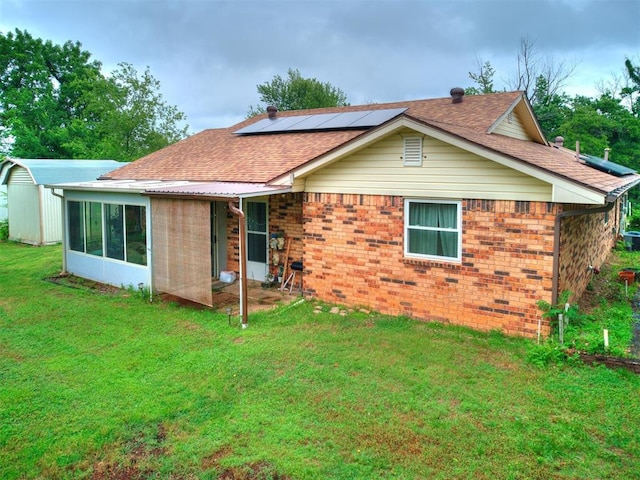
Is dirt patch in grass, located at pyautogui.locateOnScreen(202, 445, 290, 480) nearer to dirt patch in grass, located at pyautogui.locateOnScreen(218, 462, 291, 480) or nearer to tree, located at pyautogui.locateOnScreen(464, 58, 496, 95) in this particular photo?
dirt patch in grass, located at pyautogui.locateOnScreen(218, 462, 291, 480)

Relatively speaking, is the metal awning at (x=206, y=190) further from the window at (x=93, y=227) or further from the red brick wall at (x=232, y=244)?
the red brick wall at (x=232, y=244)

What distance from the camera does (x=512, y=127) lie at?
39.9 ft

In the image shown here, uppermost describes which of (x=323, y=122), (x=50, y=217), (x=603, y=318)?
(x=323, y=122)

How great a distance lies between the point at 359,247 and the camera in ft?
31.0

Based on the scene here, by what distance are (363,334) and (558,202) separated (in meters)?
3.81

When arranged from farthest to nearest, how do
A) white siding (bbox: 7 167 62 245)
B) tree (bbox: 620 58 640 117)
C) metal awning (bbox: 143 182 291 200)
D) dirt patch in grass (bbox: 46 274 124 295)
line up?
tree (bbox: 620 58 640 117), white siding (bbox: 7 167 62 245), dirt patch in grass (bbox: 46 274 124 295), metal awning (bbox: 143 182 291 200)

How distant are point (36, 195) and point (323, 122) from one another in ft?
42.3

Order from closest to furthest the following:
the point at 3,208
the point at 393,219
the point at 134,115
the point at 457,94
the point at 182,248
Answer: the point at 393,219 → the point at 182,248 → the point at 457,94 → the point at 3,208 → the point at 134,115

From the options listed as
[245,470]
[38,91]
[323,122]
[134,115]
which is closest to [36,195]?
[134,115]

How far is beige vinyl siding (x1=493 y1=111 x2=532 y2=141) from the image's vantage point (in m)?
11.5

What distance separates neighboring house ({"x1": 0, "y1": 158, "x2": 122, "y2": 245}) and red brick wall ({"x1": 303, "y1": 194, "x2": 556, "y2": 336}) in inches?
573

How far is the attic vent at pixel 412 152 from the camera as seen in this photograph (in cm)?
848

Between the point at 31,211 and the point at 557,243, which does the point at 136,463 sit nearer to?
the point at 557,243

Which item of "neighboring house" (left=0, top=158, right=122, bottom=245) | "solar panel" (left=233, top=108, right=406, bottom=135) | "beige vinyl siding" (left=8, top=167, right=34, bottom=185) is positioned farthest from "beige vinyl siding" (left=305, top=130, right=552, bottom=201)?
"beige vinyl siding" (left=8, top=167, right=34, bottom=185)
